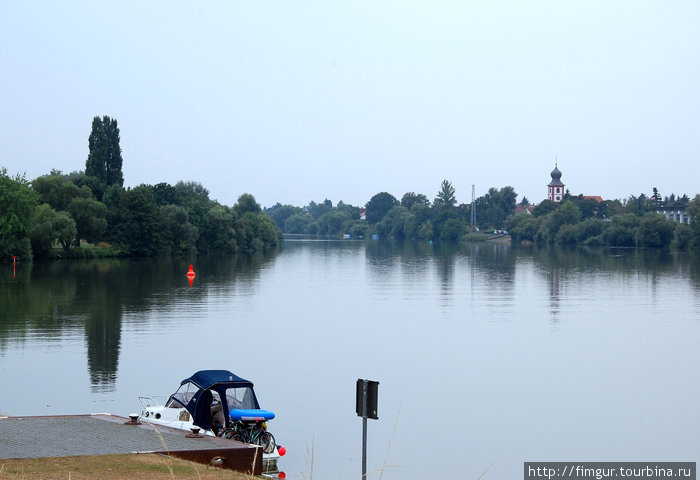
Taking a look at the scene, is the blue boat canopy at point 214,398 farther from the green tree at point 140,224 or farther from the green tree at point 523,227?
the green tree at point 523,227

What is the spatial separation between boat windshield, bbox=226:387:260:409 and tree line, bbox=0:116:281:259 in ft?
198

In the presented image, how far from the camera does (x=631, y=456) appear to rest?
18.1 meters

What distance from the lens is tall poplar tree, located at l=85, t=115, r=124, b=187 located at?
103000 millimetres

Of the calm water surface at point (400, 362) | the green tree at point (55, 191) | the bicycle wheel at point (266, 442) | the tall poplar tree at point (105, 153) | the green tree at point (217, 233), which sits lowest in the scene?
the calm water surface at point (400, 362)

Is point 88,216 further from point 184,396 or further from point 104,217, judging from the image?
point 184,396

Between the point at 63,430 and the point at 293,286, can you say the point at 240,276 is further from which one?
the point at 63,430

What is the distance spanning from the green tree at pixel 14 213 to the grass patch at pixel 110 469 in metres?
64.1

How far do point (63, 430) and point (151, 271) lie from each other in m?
58.1

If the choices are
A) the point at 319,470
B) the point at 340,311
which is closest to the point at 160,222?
the point at 340,311

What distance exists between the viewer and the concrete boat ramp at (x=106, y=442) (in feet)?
43.7

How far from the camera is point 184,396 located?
17.8 m

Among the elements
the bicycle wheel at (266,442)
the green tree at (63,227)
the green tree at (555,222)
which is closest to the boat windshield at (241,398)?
the bicycle wheel at (266,442)

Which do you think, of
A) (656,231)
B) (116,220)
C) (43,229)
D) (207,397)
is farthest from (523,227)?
(207,397)

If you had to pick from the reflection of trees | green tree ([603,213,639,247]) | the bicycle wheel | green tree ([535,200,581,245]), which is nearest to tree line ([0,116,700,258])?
the reflection of trees
